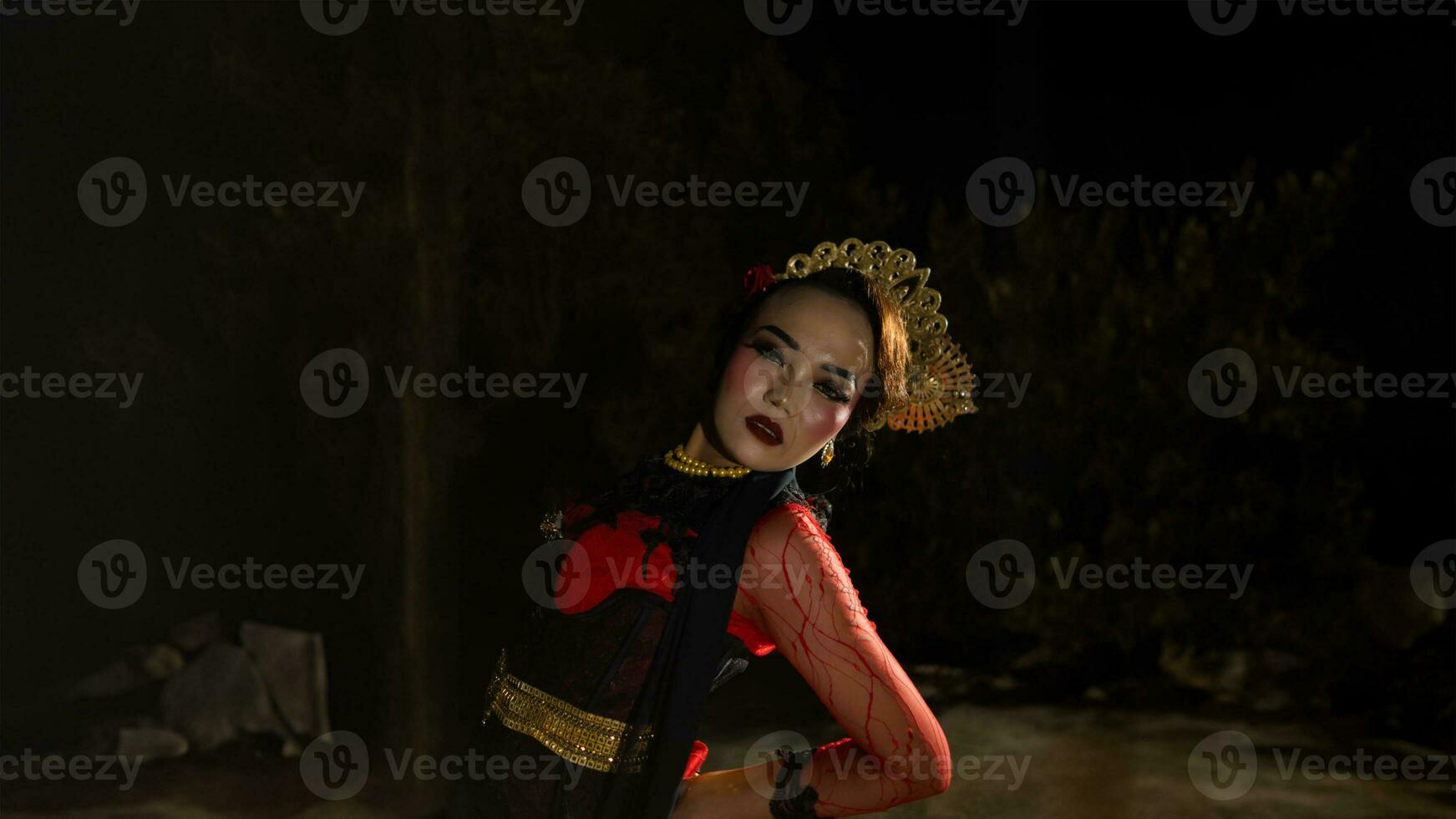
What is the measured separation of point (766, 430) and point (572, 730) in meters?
0.50

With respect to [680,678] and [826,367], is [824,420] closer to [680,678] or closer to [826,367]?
[826,367]

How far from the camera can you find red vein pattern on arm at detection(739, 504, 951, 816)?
149 centimetres

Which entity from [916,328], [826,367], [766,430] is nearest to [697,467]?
[766,430]

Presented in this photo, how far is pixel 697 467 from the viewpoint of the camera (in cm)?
179

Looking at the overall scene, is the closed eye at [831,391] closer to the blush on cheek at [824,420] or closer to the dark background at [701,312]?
the blush on cheek at [824,420]

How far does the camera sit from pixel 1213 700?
5.09 metres

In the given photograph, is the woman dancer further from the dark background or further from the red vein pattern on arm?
the dark background

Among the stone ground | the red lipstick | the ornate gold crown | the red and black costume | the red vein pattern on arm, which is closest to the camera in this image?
the red vein pattern on arm

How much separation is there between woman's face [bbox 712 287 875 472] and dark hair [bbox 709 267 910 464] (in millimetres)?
13

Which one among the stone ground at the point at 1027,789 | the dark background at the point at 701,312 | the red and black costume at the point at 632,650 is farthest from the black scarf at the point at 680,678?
the stone ground at the point at 1027,789

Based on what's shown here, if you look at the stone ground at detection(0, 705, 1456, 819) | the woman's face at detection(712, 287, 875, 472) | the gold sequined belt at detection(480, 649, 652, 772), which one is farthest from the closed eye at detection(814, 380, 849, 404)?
the stone ground at detection(0, 705, 1456, 819)

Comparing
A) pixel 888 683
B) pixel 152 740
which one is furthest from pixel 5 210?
pixel 888 683

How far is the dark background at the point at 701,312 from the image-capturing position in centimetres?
391

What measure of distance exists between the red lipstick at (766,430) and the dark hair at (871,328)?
11 centimetres
